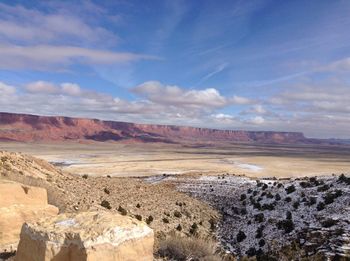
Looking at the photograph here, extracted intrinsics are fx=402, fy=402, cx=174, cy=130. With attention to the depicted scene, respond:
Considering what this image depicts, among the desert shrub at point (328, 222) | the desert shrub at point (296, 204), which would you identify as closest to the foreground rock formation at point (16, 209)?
the desert shrub at point (328, 222)

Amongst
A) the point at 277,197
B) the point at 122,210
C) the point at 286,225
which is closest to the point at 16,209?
the point at 122,210

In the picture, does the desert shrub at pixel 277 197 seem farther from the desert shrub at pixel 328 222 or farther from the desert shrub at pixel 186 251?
the desert shrub at pixel 186 251

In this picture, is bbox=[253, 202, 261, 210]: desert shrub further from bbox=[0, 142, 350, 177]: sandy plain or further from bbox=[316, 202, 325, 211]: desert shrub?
bbox=[0, 142, 350, 177]: sandy plain

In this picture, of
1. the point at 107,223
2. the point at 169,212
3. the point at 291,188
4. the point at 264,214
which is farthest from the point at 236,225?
the point at 107,223

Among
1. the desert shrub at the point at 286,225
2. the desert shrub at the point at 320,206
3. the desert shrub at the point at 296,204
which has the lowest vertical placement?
the desert shrub at the point at 286,225

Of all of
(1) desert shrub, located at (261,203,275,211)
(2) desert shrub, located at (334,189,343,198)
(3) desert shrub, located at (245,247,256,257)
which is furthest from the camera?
(1) desert shrub, located at (261,203,275,211)

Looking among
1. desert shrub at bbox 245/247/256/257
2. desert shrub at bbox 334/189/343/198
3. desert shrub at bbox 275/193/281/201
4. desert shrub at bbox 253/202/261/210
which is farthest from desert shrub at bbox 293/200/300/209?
desert shrub at bbox 245/247/256/257
